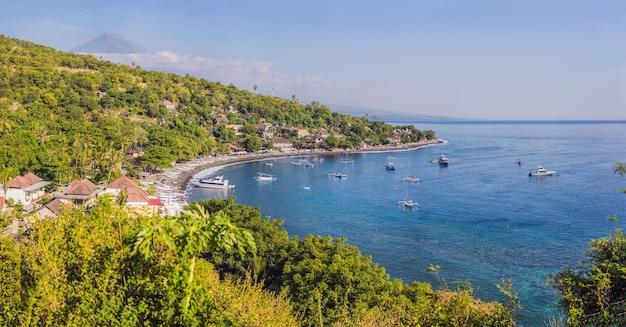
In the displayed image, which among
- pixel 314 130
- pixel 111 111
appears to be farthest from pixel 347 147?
pixel 111 111

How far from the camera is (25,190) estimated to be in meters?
22.7

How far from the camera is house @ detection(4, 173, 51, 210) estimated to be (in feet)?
73.6

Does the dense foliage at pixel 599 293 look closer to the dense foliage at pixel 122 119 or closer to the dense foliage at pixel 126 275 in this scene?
the dense foliage at pixel 126 275

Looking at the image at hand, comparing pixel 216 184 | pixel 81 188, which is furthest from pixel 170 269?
pixel 216 184

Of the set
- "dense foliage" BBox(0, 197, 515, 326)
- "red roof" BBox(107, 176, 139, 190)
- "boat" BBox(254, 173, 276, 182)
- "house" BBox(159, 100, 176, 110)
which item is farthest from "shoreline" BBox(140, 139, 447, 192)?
"dense foliage" BBox(0, 197, 515, 326)

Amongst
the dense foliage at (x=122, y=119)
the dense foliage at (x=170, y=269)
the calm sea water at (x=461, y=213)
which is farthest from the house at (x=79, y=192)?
the calm sea water at (x=461, y=213)

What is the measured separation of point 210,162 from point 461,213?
29151 millimetres

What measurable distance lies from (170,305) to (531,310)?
49.0 ft

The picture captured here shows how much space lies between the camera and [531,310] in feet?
50.1

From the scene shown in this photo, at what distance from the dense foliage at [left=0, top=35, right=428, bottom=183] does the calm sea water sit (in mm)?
7828

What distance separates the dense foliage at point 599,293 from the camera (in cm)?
534

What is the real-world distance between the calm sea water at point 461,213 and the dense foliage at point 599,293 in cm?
883

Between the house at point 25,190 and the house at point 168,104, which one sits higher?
the house at point 168,104

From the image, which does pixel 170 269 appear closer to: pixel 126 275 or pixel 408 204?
pixel 126 275
